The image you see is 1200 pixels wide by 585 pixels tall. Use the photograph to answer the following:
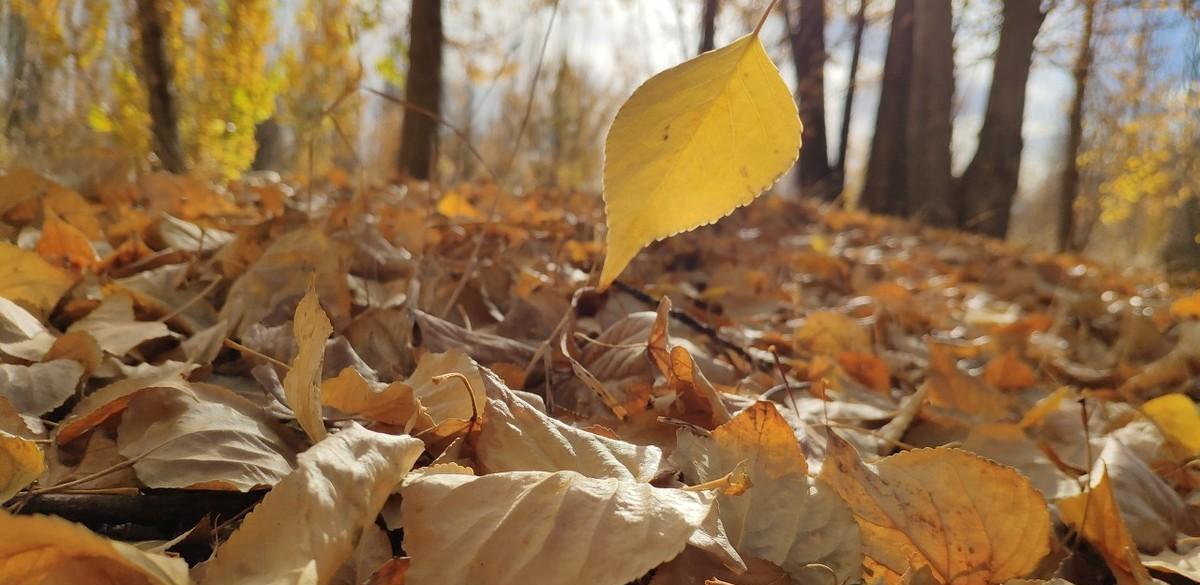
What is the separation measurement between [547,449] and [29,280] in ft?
1.91

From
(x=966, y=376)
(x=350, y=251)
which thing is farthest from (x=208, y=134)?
(x=966, y=376)

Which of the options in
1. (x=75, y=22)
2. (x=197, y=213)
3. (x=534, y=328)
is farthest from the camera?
(x=75, y=22)

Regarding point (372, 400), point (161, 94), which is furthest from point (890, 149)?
point (372, 400)

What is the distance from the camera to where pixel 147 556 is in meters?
0.30

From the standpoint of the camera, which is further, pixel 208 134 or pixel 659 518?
pixel 208 134

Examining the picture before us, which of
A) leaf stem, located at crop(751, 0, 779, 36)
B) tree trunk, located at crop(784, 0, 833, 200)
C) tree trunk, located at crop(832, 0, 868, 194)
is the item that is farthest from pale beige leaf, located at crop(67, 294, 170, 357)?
tree trunk, located at crop(832, 0, 868, 194)

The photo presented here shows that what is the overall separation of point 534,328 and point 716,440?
39 cm

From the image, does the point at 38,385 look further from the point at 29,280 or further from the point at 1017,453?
the point at 1017,453

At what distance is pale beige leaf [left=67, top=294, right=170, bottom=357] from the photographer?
68 centimetres

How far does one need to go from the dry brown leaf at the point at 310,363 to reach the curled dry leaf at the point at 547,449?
0.34 feet

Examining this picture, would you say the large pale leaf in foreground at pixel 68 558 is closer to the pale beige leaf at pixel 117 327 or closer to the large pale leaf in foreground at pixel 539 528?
the large pale leaf in foreground at pixel 539 528

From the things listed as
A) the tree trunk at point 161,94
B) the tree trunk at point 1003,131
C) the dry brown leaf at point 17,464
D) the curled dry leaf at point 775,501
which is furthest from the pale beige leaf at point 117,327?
the tree trunk at point 1003,131

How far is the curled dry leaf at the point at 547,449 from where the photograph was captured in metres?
0.47

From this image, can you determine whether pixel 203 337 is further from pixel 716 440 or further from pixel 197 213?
pixel 197 213
